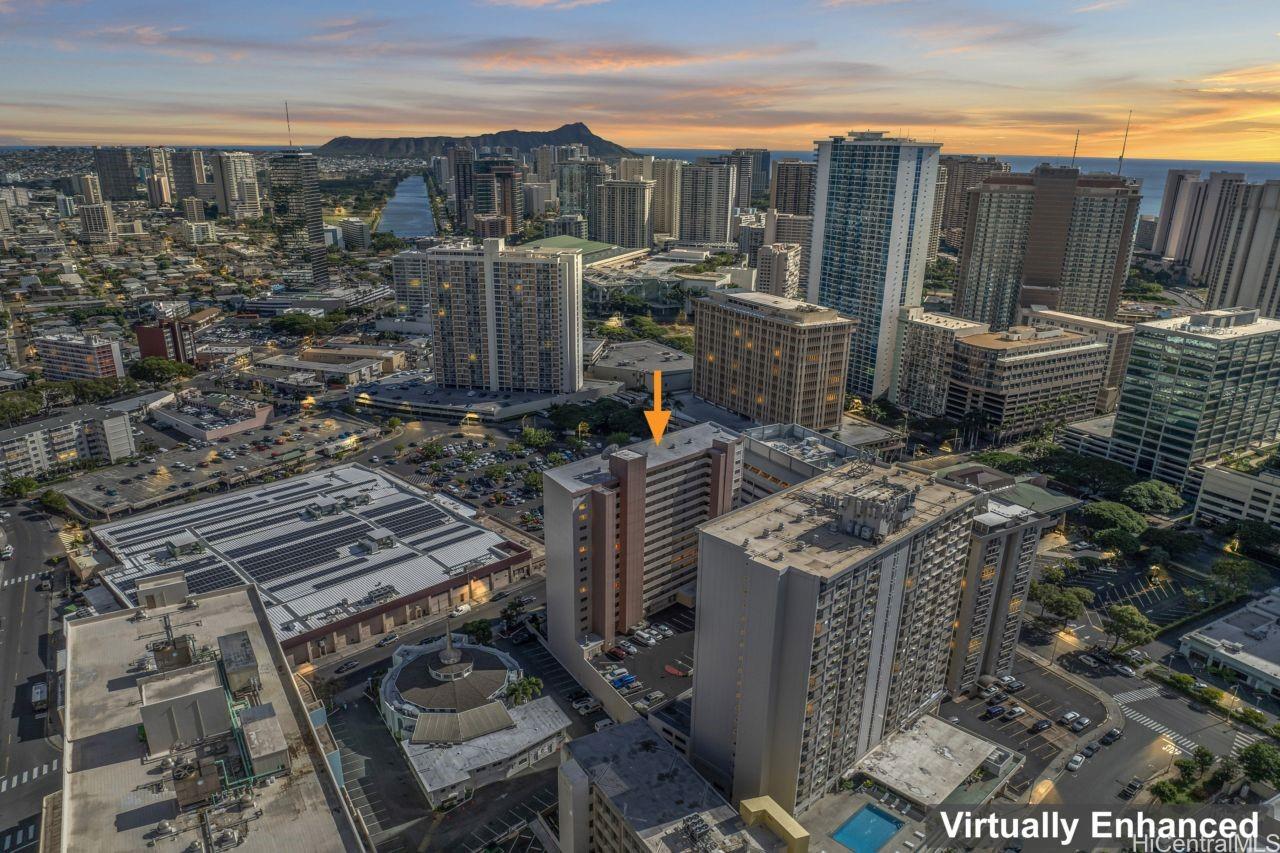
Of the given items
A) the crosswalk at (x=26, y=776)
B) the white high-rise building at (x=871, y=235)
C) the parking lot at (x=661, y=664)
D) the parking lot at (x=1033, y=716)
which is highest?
the white high-rise building at (x=871, y=235)

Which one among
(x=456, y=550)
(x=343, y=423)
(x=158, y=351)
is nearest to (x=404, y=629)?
(x=456, y=550)

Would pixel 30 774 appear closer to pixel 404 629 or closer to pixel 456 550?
pixel 404 629

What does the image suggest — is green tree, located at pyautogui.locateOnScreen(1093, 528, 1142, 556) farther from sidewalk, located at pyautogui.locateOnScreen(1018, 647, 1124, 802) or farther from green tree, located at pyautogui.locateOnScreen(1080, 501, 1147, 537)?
sidewalk, located at pyautogui.locateOnScreen(1018, 647, 1124, 802)

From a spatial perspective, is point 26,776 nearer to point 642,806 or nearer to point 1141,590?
point 642,806

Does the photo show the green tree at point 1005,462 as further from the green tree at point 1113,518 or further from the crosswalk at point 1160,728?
the crosswalk at point 1160,728

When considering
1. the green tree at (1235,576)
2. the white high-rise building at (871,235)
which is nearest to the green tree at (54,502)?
the white high-rise building at (871,235)

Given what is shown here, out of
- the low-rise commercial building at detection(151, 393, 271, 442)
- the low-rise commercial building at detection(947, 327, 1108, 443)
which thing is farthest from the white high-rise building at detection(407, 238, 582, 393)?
the low-rise commercial building at detection(947, 327, 1108, 443)
